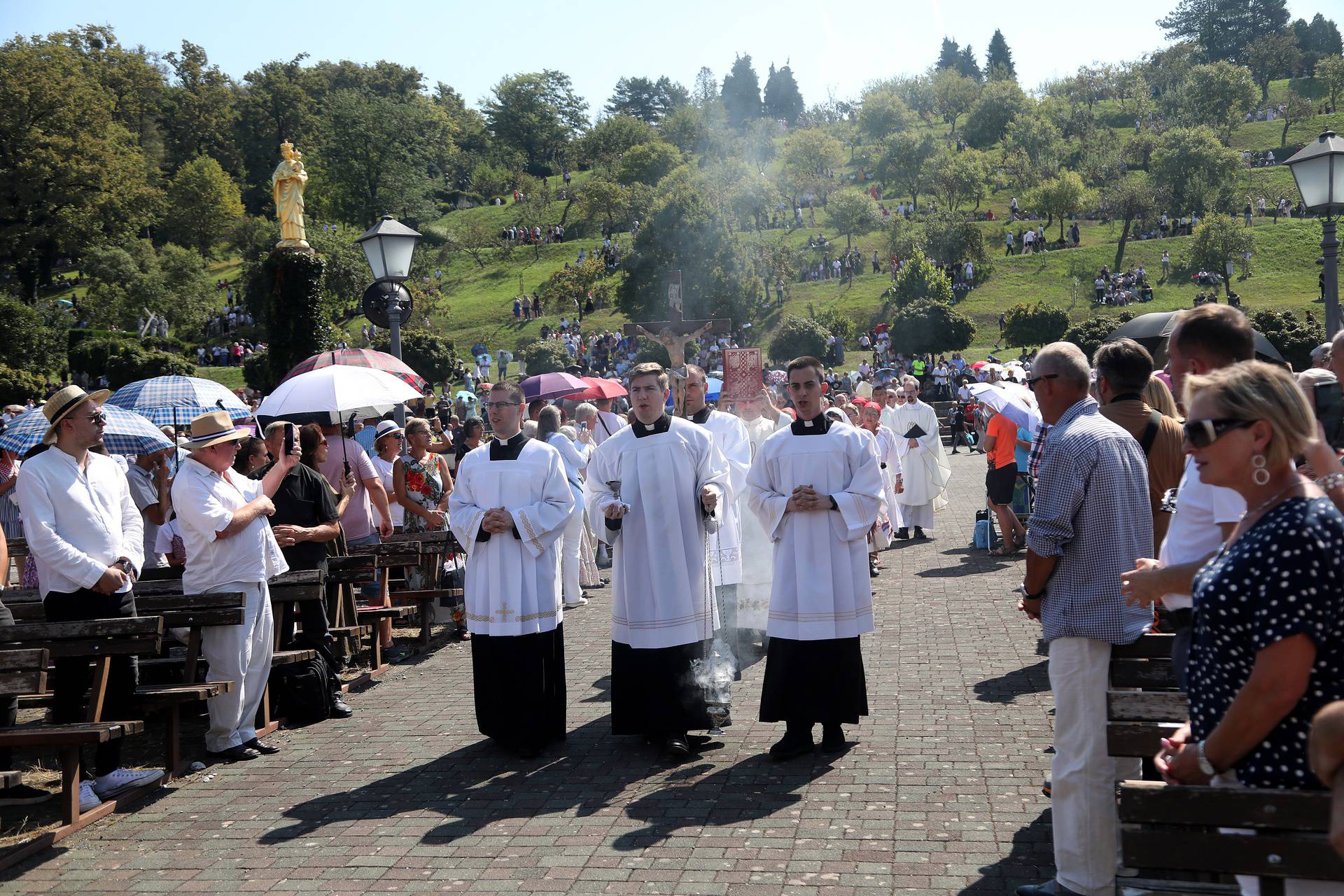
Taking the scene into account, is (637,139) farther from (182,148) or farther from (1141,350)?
(1141,350)

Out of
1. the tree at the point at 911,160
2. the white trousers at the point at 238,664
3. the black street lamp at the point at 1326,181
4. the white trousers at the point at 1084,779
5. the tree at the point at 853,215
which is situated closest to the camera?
the white trousers at the point at 1084,779

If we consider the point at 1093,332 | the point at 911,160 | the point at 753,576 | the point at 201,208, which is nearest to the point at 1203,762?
A: the point at 753,576

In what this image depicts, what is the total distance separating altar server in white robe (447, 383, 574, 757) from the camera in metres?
7.23

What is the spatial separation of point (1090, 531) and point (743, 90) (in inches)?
6514

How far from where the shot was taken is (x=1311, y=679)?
8.65 ft

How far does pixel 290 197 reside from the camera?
2648cm

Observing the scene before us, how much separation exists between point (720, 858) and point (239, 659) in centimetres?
357

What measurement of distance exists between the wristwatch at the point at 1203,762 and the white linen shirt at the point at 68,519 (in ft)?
18.9

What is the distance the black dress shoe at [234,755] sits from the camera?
7.31 metres

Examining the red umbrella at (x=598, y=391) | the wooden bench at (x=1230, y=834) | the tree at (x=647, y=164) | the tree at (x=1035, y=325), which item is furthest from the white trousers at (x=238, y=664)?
the tree at (x=647, y=164)

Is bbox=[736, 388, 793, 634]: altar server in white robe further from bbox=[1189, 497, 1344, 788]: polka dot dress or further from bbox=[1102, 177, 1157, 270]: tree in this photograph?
bbox=[1102, 177, 1157, 270]: tree

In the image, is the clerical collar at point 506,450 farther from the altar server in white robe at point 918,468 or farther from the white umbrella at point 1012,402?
the altar server in white robe at point 918,468

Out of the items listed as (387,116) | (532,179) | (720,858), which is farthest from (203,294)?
(720,858)

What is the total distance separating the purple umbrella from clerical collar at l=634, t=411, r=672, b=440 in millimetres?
13958
